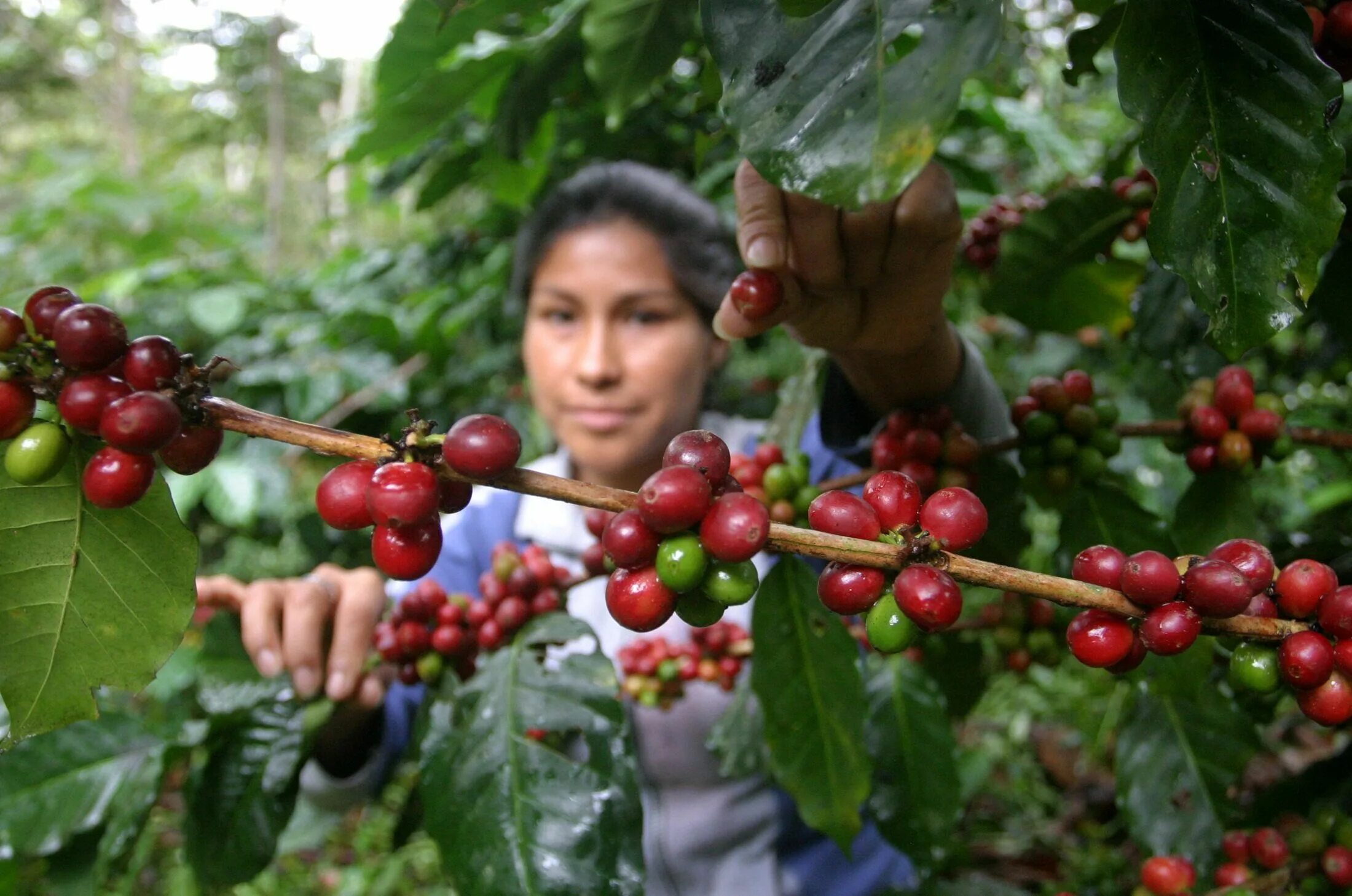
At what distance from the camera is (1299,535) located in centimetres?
125

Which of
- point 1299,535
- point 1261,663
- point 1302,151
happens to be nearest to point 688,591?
point 1261,663

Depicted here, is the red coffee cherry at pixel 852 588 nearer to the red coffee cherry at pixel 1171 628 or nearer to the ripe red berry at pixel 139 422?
the red coffee cherry at pixel 1171 628

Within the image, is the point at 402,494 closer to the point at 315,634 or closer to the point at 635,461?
the point at 315,634

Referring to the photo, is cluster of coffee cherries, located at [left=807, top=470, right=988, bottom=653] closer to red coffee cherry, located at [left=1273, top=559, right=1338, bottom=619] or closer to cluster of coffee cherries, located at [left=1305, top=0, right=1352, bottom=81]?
red coffee cherry, located at [left=1273, top=559, right=1338, bottom=619]

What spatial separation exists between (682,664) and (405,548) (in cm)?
98

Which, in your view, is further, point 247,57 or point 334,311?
point 247,57

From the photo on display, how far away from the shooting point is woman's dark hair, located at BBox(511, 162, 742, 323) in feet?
6.47

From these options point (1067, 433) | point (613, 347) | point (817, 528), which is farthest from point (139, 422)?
point (613, 347)

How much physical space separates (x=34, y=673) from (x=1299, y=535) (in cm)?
154

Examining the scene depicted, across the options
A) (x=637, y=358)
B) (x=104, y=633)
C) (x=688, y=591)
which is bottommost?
(x=637, y=358)

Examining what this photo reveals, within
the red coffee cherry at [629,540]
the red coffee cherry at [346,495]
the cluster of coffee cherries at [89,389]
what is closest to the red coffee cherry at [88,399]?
the cluster of coffee cherries at [89,389]

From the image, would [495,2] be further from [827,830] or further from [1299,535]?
[1299,535]

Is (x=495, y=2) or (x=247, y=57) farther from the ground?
(x=247, y=57)

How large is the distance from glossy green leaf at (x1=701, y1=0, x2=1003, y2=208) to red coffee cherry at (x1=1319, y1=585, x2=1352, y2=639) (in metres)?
0.41
